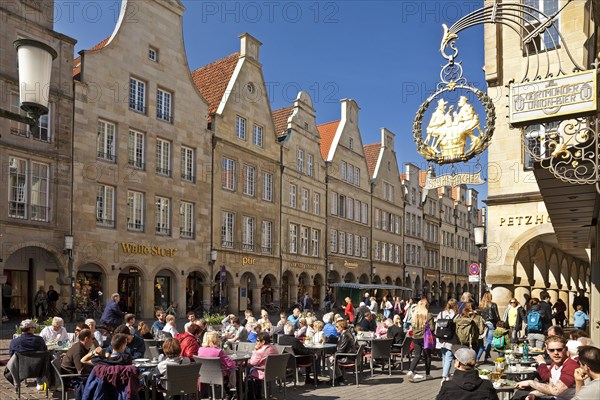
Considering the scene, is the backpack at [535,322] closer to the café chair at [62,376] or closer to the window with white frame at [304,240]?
the café chair at [62,376]

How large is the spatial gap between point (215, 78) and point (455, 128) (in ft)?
95.3

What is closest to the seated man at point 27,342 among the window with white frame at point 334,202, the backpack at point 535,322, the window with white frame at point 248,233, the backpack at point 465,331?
the backpack at point 465,331

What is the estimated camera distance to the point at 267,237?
35.0 m

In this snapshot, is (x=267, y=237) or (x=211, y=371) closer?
(x=211, y=371)

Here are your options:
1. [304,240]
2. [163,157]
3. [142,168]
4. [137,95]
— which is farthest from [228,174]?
[304,240]

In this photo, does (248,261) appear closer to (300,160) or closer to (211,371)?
(300,160)

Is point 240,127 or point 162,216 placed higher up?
point 240,127

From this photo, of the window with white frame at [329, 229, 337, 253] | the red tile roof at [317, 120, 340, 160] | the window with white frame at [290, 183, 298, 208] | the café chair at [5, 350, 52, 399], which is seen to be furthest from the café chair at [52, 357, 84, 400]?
the red tile roof at [317, 120, 340, 160]

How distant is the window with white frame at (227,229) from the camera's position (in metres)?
31.4

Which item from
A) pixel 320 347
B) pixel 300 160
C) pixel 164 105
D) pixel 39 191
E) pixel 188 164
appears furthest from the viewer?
pixel 300 160

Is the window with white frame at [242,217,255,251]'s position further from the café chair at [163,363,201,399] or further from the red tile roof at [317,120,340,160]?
the café chair at [163,363,201,399]

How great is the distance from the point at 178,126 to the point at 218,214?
483cm

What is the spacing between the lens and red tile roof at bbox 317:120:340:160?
4450 centimetres

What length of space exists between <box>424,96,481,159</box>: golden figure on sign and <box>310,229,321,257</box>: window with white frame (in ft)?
106
